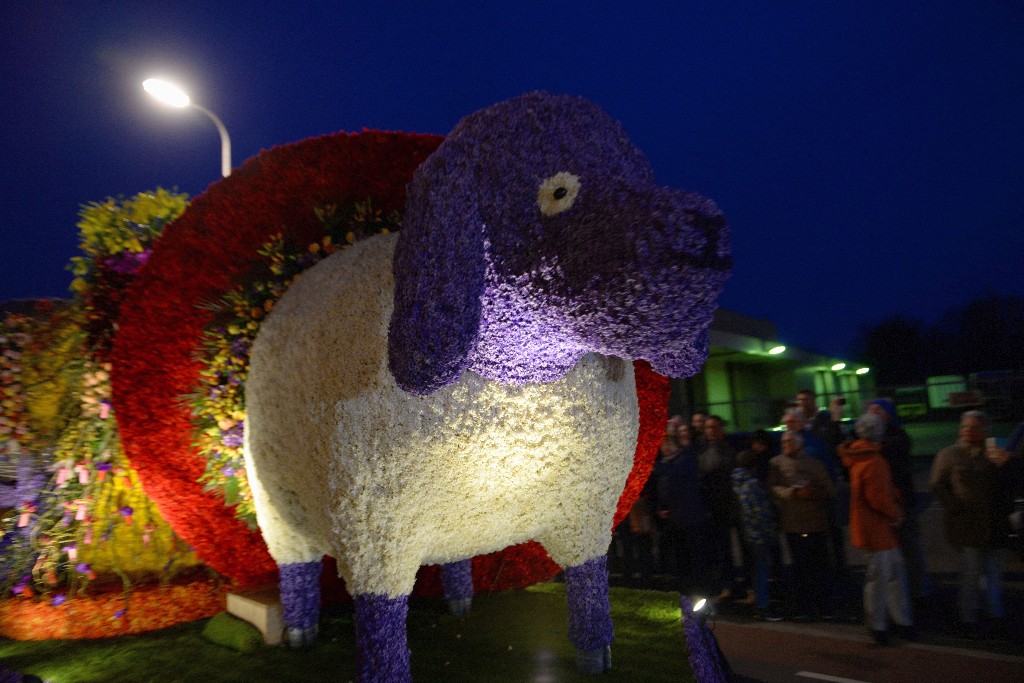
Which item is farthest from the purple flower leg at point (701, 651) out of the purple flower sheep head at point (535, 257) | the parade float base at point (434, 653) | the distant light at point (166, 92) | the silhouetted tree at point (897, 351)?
the silhouetted tree at point (897, 351)

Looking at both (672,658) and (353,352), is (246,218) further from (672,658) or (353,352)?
(672,658)

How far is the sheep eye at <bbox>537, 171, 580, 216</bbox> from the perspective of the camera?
7.58 feet

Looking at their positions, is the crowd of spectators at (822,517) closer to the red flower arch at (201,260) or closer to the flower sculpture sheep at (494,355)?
the flower sculpture sheep at (494,355)

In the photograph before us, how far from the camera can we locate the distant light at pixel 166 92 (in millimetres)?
6191

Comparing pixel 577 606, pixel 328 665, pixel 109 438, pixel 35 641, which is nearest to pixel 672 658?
pixel 577 606

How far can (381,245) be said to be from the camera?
9.84 ft

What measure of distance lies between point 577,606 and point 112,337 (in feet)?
9.77

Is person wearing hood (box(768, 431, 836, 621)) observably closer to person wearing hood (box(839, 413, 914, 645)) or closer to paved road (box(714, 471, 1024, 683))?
paved road (box(714, 471, 1024, 683))

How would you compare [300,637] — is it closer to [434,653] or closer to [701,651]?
[434,653]

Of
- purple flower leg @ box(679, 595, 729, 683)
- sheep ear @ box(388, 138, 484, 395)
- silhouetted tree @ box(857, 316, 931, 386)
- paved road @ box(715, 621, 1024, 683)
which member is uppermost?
silhouetted tree @ box(857, 316, 931, 386)

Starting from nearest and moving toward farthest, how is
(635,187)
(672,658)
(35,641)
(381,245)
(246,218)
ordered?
(635,187) → (381,245) → (672,658) → (246,218) → (35,641)

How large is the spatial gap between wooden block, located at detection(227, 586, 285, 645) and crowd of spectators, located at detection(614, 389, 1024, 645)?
10.5ft

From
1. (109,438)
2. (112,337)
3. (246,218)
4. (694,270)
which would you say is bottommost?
(109,438)

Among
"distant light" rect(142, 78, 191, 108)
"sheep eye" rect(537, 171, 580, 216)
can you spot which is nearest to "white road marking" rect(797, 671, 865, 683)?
"sheep eye" rect(537, 171, 580, 216)
